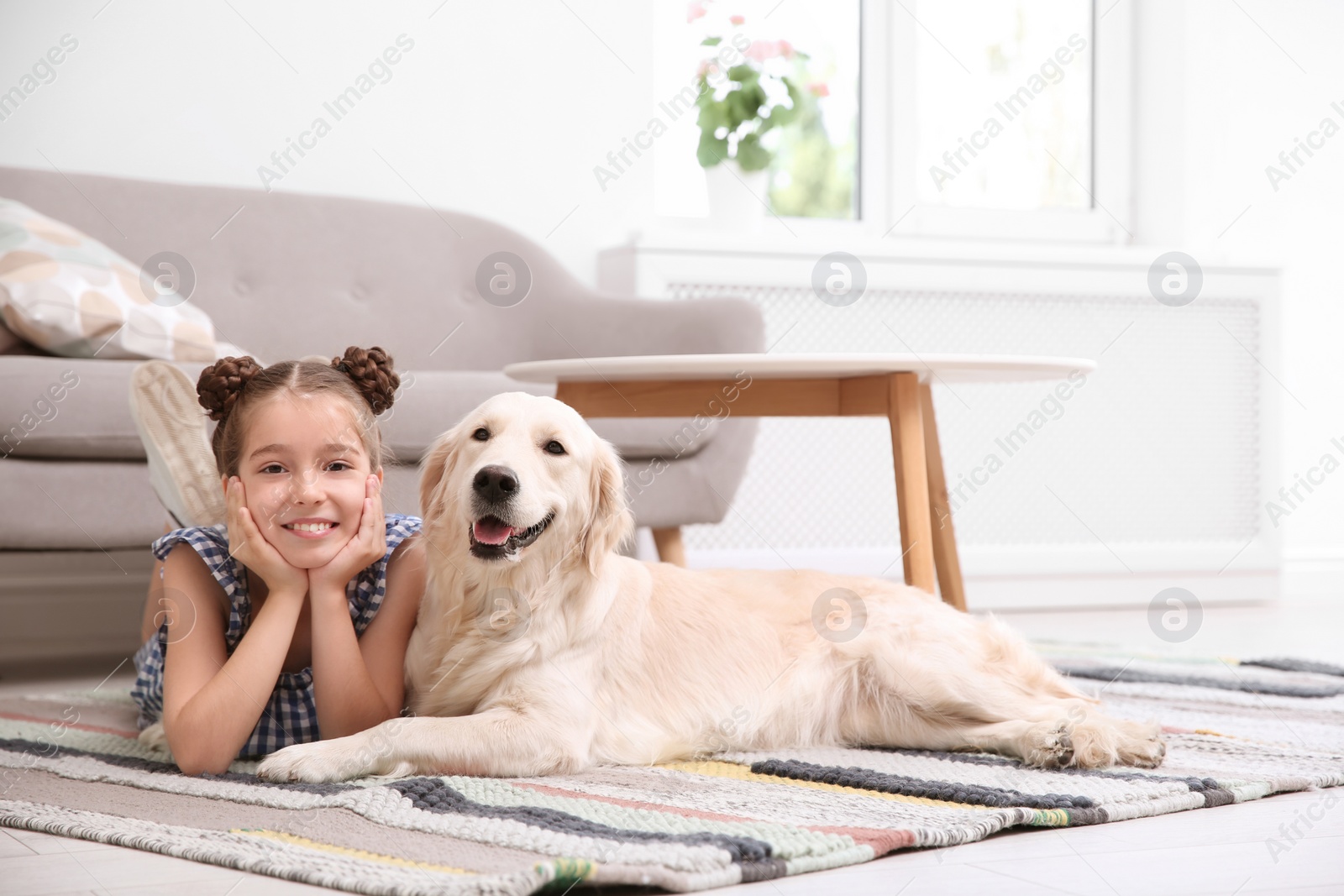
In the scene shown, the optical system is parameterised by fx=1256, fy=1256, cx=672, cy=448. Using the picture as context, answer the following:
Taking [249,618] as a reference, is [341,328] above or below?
above

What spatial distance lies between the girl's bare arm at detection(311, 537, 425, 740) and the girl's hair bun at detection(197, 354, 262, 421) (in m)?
0.31

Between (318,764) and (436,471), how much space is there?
44 centimetres

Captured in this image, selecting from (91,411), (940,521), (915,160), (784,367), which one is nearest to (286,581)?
(784,367)

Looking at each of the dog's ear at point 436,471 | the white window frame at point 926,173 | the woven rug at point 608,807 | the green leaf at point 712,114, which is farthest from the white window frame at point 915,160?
the woven rug at point 608,807

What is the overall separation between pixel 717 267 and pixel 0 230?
2.00 m

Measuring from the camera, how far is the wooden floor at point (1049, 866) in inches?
45.6

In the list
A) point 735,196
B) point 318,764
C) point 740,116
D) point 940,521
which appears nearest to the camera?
point 318,764

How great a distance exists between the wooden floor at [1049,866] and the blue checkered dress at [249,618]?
44 centimetres

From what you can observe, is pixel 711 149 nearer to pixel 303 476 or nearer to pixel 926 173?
pixel 926 173

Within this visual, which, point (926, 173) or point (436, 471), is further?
point (926, 173)

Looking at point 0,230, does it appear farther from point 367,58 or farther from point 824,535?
point 824,535

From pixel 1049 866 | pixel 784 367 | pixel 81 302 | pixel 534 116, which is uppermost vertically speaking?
pixel 534 116

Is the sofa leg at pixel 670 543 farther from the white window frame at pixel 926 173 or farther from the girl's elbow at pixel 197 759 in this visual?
the white window frame at pixel 926 173

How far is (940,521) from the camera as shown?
10.0ft
